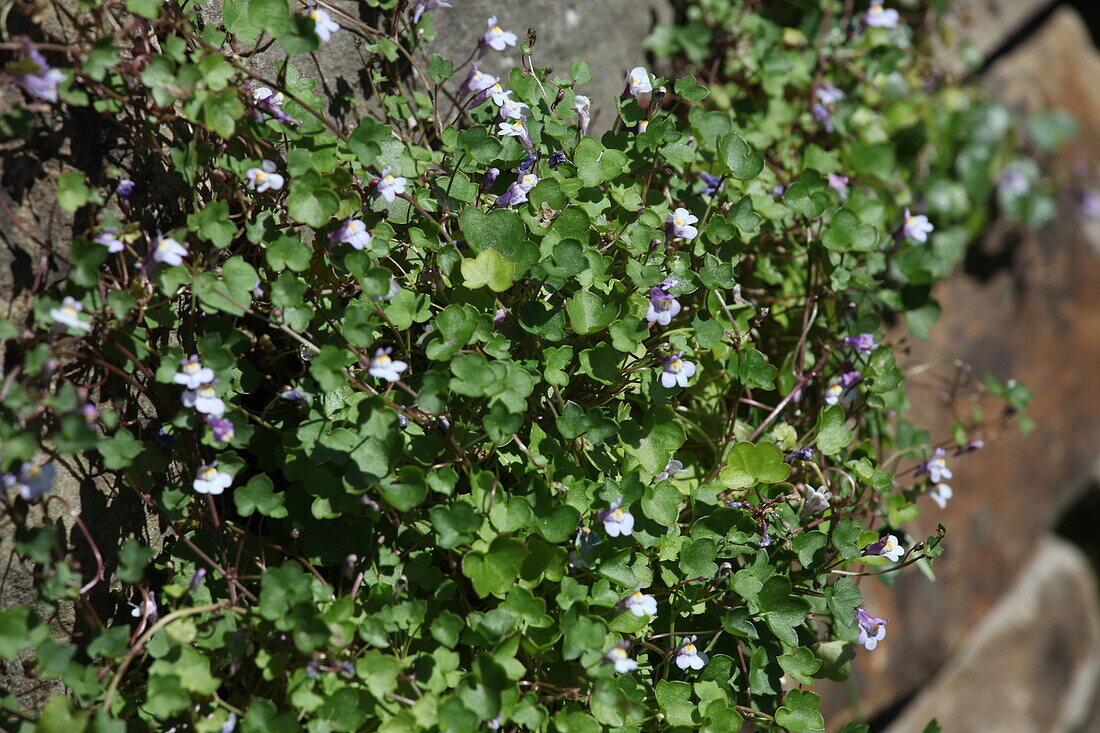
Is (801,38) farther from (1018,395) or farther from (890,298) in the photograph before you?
(1018,395)

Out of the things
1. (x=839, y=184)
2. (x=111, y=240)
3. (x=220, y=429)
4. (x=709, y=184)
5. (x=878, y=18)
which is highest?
(x=878, y=18)

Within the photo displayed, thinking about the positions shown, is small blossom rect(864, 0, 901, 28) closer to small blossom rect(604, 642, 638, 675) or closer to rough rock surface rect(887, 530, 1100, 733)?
small blossom rect(604, 642, 638, 675)

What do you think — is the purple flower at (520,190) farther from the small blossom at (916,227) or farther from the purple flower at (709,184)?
the small blossom at (916,227)

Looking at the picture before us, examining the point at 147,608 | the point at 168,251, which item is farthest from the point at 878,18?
the point at 147,608

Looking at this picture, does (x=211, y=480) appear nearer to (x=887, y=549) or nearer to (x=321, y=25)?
(x=321, y=25)

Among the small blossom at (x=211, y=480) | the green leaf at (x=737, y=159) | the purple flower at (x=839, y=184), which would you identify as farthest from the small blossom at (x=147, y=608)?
the purple flower at (x=839, y=184)

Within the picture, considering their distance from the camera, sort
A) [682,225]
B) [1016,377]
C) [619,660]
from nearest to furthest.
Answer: [619,660]
[682,225]
[1016,377]

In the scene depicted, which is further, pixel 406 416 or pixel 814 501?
pixel 814 501

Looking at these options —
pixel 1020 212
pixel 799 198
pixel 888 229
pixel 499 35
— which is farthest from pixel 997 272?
pixel 499 35

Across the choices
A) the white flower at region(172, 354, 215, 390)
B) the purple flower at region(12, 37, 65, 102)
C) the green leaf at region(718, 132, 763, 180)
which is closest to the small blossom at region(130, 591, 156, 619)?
the white flower at region(172, 354, 215, 390)
